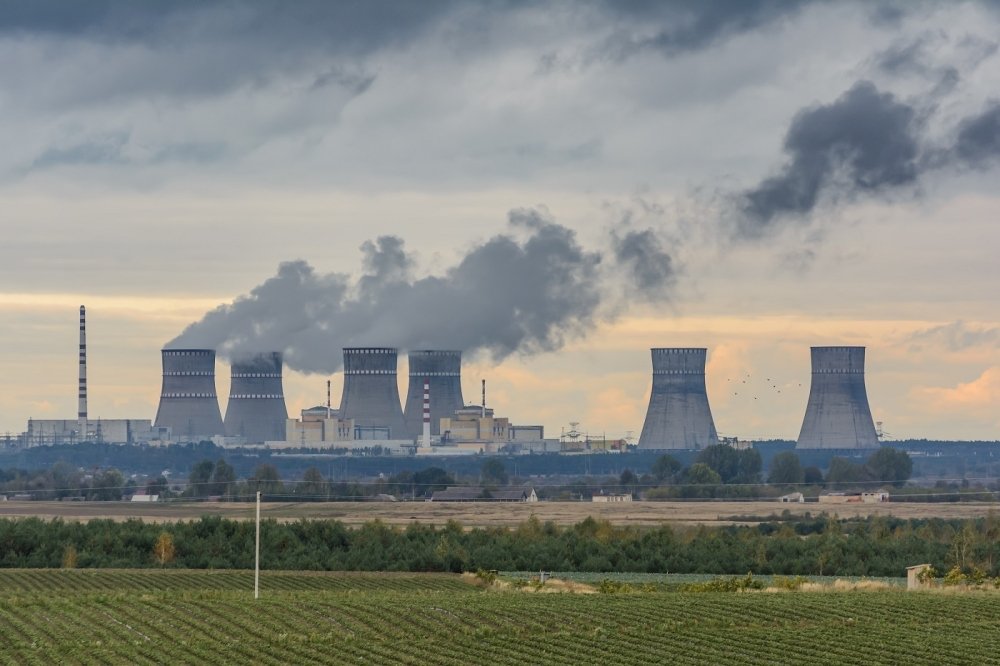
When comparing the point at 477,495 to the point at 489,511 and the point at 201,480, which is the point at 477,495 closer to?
the point at 489,511

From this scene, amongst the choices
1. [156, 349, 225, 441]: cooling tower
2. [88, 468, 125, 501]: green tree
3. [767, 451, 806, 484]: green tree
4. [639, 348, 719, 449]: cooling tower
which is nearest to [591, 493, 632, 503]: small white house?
[767, 451, 806, 484]: green tree

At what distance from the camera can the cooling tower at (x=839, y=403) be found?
367 ft

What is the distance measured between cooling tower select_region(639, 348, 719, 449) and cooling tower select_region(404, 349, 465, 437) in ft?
42.7

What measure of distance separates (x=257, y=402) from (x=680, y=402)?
103ft

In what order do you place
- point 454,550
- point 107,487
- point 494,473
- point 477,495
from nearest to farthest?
Result: point 454,550, point 477,495, point 107,487, point 494,473

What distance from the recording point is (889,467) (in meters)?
104

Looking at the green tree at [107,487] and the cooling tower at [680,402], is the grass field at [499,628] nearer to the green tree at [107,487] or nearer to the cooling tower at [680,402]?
the green tree at [107,487]

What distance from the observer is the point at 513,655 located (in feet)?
84.4

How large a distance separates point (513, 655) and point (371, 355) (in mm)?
88775

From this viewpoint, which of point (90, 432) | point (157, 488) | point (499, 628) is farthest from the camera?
point (90, 432)

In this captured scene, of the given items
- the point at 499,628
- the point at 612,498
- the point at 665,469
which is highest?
the point at 665,469

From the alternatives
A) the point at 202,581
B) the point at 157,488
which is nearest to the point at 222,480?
the point at 157,488

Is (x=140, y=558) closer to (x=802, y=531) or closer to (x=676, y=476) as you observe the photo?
(x=802, y=531)

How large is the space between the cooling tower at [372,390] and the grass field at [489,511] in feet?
102
